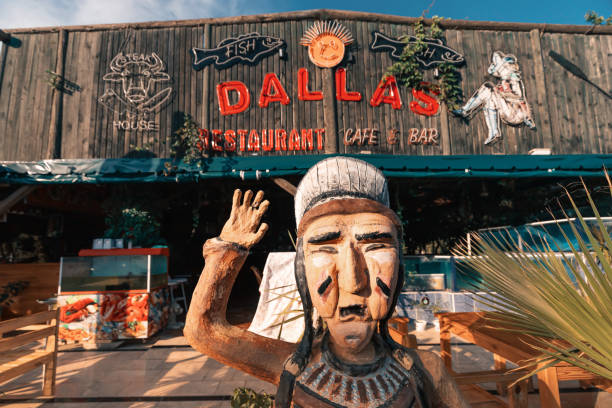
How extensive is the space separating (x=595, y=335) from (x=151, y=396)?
152 inches

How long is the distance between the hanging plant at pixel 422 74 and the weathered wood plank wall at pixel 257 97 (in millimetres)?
251

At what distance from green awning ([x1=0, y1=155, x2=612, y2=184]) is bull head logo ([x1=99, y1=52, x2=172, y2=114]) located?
1909 millimetres

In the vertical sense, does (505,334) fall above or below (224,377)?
above

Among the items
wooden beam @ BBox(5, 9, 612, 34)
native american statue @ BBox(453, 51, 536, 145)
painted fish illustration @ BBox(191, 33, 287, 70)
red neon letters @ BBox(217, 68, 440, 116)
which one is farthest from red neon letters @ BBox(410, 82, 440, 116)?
painted fish illustration @ BBox(191, 33, 287, 70)

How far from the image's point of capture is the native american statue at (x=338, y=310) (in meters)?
1.09

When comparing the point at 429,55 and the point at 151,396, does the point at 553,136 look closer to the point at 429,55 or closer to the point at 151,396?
the point at 429,55

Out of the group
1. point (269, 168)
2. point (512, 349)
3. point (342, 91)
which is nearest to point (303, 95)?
point (342, 91)

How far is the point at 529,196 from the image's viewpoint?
299 inches

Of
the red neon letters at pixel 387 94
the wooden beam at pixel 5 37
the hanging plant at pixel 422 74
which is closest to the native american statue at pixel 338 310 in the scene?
the red neon letters at pixel 387 94

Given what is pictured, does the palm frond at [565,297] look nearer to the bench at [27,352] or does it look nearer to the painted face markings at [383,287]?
the painted face markings at [383,287]

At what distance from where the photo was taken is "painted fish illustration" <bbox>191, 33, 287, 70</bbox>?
7.19m

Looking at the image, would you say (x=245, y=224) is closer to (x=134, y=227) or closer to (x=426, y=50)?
(x=134, y=227)

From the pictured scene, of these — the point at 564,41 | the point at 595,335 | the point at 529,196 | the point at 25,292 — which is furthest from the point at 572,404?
the point at 25,292

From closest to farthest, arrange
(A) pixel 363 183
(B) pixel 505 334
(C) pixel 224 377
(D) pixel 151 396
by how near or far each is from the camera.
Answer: (A) pixel 363 183 → (B) pixel 505 334 → (D) pixel 151 396 → (C) pixel 224 377
